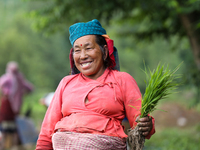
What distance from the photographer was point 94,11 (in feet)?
18.6

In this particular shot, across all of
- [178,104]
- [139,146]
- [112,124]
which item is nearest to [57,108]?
[112,124]

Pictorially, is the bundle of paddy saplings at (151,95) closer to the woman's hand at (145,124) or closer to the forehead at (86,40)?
the woman's hand at (145,124)

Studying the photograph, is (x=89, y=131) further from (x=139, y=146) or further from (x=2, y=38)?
(x=2, y=38)

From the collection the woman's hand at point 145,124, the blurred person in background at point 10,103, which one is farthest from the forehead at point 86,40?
the blurred person in background at point 10,103

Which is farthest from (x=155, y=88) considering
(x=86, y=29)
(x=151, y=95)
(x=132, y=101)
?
(x=86, y=29)

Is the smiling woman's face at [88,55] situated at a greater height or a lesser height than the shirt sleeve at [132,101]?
greater

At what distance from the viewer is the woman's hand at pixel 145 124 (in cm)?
200

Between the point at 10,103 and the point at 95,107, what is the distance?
21.2 ft

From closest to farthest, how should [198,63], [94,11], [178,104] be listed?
1. [94,11]
2. [198,63]
3. [178,104]

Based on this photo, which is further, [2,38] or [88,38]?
[2,38]

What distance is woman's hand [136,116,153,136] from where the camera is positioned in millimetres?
1996

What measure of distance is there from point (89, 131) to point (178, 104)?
581 inches

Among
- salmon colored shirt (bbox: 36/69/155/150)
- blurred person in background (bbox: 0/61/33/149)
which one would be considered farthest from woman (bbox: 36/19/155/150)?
blurred person in background (bbox: 0/61/33/149)

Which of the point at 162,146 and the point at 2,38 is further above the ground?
the point at 2,38
